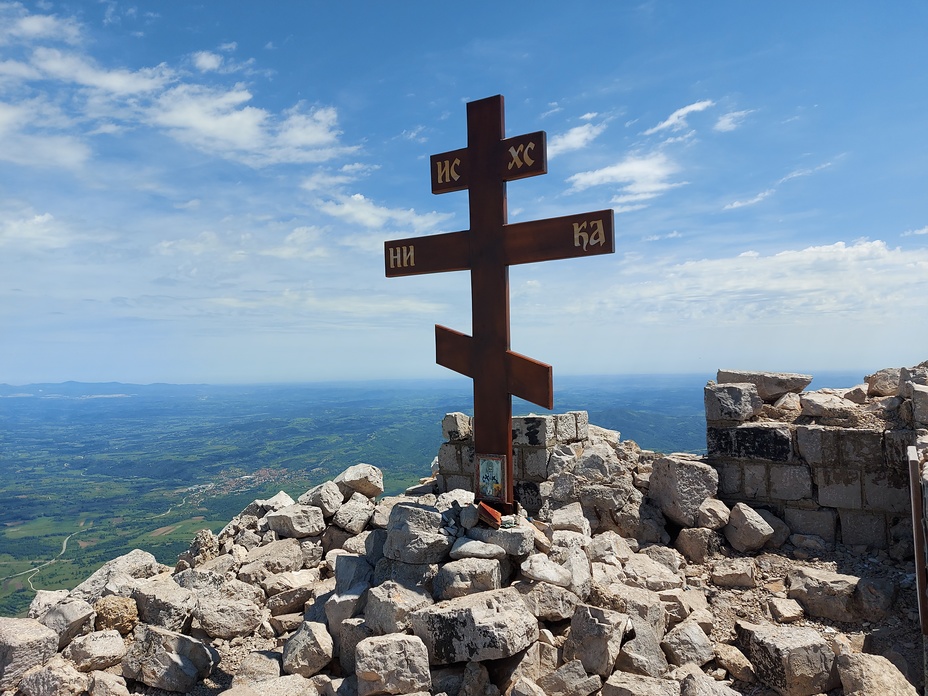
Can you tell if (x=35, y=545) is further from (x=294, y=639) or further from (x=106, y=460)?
(x=294, y=639)

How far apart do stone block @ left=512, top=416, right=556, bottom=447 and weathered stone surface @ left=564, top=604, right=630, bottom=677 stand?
10.6 ft

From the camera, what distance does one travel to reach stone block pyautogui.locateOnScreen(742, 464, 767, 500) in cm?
719

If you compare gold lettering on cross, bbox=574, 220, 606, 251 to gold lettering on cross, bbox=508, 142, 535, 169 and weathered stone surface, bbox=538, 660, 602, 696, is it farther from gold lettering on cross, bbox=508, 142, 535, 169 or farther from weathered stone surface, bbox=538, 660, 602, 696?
weathered stone surface, bbox=538, 660, 602, 696

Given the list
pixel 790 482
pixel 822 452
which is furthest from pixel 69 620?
pixel 822 452

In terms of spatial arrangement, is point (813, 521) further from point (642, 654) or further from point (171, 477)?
point (171, 477)

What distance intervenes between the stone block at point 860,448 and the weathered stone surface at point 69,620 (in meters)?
8.51

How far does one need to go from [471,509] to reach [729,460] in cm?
376

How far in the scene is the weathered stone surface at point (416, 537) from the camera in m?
Result: 5.43

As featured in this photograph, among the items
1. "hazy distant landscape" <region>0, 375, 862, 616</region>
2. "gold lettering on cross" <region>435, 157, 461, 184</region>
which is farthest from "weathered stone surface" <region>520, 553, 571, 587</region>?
"hazy distant landscape" <region>0, 375, 862, 616</region>

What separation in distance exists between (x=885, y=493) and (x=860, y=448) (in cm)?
56

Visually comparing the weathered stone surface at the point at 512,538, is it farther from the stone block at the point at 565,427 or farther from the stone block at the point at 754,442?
the stone block at the point at 754,442

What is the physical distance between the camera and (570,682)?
172 inches

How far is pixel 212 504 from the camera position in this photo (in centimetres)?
8525

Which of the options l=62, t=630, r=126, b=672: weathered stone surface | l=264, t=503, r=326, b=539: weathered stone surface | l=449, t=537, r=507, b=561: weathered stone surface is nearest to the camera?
l=62, t=630, r=126, b=672: weathered stone surface
